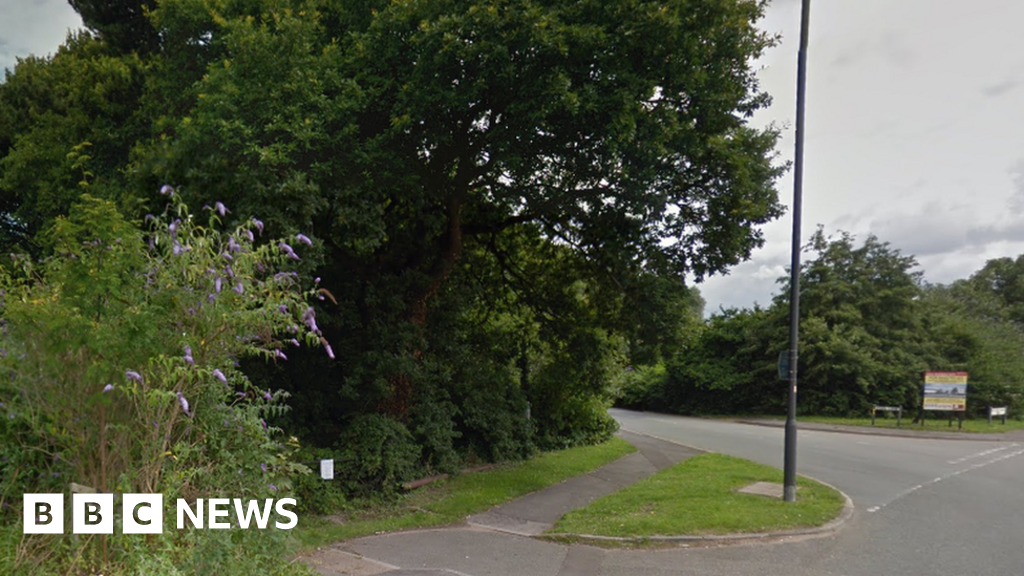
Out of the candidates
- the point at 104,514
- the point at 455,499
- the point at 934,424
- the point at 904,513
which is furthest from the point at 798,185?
the point at 934,424

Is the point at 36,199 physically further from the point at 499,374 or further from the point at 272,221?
the point at 499,374

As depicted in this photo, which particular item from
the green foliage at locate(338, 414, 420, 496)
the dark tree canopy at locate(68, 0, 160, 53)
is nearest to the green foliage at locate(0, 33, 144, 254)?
the dark tree canopy at locate(68, 0, 160, 53)

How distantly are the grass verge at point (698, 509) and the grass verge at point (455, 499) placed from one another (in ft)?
5.26

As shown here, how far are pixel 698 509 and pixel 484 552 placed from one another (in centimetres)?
352

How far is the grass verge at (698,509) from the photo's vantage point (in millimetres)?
9234

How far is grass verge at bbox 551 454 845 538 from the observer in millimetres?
9234

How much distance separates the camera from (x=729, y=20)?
1024 centimetres

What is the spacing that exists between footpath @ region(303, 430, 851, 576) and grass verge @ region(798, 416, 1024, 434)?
20.5 m

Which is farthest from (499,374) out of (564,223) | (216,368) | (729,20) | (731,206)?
(216,368)

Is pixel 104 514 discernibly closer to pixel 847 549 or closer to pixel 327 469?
pixel 327 469

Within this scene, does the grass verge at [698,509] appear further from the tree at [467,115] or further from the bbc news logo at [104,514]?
the bbc news logo at [104,514]

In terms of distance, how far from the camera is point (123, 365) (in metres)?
4.58

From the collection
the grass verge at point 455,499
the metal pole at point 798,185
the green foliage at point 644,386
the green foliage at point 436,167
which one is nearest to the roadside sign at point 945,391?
the green foliage at point 644,386

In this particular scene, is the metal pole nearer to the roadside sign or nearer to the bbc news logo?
the bbc news logo
